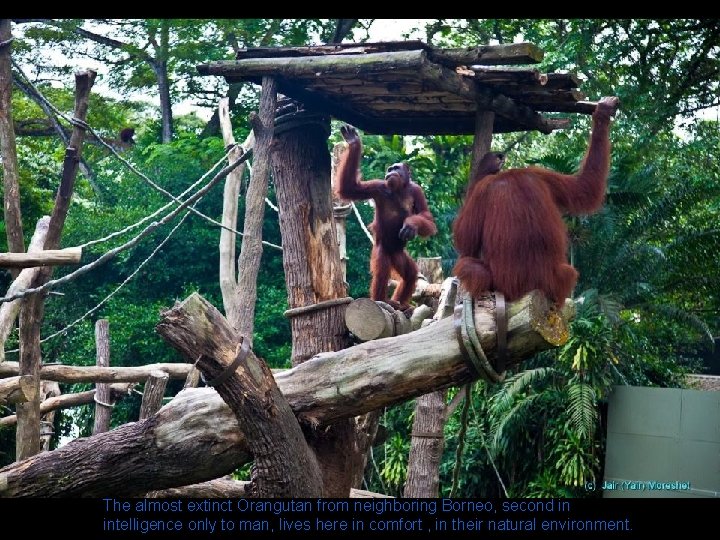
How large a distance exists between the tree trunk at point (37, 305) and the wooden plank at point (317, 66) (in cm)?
102

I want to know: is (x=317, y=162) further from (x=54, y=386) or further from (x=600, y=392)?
(x=600, y=392)

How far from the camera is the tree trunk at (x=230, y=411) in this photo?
13.6 ft

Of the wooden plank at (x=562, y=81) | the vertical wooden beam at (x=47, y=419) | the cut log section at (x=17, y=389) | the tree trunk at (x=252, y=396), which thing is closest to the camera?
the tree trunk at (x=252, y=396)

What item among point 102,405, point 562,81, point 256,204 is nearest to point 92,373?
point 102,405

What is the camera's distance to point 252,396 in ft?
13.0

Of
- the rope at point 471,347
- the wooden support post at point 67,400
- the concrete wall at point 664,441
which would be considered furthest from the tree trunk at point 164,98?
the rope at point 471,347

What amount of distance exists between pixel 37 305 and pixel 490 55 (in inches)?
135

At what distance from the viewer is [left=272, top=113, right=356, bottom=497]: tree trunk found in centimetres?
528

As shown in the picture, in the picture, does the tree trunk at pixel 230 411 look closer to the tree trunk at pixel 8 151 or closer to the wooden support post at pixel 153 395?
the wooden support post at pixel 153 395

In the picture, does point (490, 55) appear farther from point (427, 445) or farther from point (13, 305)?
point (13, 305)

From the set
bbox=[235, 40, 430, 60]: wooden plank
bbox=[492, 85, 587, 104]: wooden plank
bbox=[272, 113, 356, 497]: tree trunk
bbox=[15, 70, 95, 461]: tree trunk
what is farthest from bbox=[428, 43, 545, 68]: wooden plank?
bbox=[15, 70, 95, 461]: tree trunk

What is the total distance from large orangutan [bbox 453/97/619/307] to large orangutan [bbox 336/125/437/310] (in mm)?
1286

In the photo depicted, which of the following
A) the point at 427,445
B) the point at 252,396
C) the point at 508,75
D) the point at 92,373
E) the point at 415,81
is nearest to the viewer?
the point at 252,396

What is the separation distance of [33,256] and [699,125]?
11.3 m
